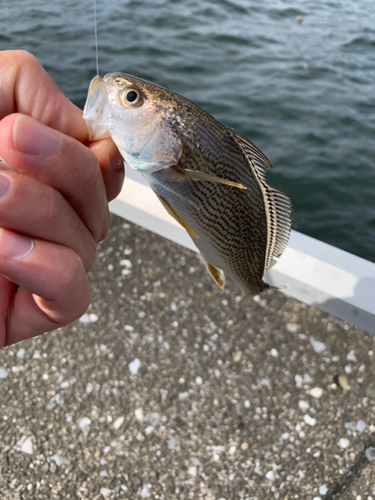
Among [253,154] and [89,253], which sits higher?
[253,154]

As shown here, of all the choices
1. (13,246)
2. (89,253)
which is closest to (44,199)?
(13,246)

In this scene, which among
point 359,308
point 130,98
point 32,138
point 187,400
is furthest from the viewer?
point 359,308

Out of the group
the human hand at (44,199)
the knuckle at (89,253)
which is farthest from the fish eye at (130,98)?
the knuckle at (89,253)

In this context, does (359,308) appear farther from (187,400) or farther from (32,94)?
(32,94)

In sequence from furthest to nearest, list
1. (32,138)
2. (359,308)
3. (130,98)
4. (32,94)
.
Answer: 1. (359,308)
2. (32,94)
3. (130,98)
4. (32,138)

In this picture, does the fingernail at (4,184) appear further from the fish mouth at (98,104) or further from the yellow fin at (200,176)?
the yellow fin at (200,176)

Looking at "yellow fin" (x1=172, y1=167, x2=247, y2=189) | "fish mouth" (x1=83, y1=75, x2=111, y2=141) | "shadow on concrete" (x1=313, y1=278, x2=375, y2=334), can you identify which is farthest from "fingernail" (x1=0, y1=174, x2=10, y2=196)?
"shadow on concrete" (x1=313, y1=278, x2=375, y2=334)

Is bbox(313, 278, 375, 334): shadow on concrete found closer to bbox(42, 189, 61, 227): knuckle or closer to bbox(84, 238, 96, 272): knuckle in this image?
bbox(84, 238, 96, 272): knuckle

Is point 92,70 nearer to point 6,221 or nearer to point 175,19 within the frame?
point 175,19
